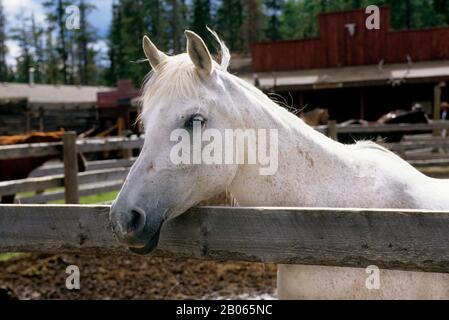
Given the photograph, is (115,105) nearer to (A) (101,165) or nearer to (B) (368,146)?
(A) (101,165)

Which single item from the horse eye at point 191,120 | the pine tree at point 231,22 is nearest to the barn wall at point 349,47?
the pine tree at point 231,22

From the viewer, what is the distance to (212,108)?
6.61 feet

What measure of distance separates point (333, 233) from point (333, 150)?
683 millimetres

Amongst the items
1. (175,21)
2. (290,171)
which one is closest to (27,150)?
(290,171)

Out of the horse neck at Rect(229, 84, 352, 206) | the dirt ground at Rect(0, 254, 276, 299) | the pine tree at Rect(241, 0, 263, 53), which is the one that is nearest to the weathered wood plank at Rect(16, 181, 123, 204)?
the dirt ground at Rect(0, 254, 276, 299)

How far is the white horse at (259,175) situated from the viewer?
6.03 ft

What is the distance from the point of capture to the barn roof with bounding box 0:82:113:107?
2509 cm

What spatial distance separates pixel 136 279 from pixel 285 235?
3983 mm

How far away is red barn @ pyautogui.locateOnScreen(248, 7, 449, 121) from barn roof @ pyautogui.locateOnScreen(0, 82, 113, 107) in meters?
10.9

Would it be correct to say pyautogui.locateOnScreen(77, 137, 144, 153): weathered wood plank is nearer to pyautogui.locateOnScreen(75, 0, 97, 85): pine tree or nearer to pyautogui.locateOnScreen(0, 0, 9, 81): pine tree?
pyautogui.locateOnScreen(75, 0, 97, 85): pine tree

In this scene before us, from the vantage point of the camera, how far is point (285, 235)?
173 centimetres
